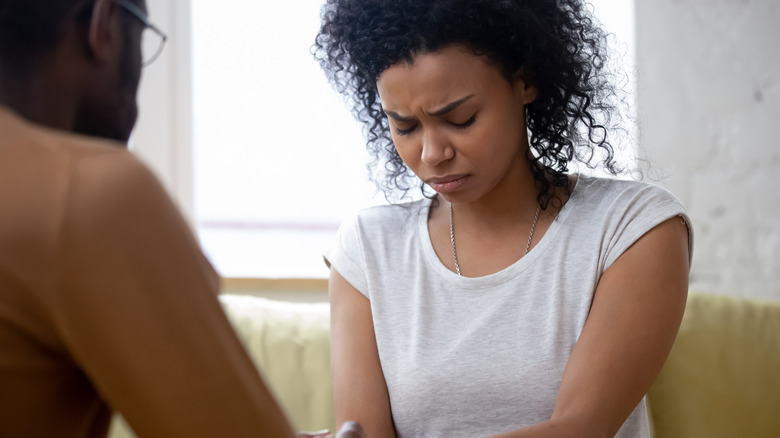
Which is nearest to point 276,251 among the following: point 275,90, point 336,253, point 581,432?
point 275,90

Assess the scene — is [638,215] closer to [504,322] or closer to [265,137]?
[504,322]

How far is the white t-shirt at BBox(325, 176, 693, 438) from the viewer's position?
4.22 feet

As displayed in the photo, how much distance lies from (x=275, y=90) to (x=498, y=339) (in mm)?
1504

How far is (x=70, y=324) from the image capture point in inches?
22.5

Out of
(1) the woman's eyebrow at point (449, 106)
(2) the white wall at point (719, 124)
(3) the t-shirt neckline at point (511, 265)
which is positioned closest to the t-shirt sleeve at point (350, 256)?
(3) the t-shirt neckline at point (511, 265)

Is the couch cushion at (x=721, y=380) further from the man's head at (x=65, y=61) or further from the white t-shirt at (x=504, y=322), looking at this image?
the man's head at (x=65, y=61)

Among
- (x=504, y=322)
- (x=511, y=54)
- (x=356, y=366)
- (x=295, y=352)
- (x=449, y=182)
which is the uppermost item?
(x=511, y=54)

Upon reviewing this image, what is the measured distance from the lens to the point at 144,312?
1.91ft

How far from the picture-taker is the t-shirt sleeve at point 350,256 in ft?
4.80

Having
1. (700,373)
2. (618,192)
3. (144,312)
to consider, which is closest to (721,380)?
(700,373)

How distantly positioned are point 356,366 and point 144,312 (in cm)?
83

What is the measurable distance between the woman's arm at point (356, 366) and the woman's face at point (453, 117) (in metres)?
0.28

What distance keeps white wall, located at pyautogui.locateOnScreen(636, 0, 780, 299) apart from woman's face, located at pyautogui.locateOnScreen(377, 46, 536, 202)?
96 cm

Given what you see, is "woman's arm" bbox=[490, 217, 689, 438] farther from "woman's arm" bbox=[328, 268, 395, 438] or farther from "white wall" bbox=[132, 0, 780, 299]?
"white wall" bbox=[132, 0, 780, 299]
